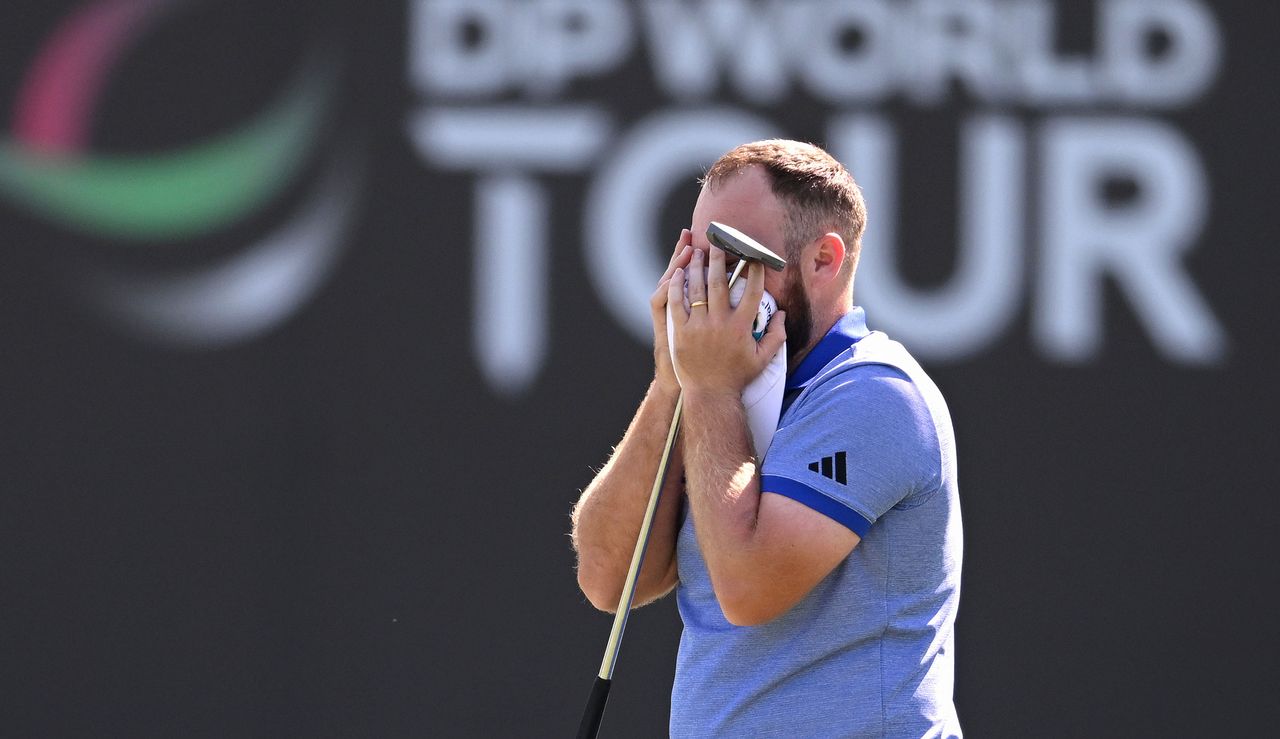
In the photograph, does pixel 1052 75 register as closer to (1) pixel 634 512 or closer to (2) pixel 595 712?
(1) pixel 634 512

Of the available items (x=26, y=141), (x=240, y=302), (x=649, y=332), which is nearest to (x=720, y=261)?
(x=649, y=332)

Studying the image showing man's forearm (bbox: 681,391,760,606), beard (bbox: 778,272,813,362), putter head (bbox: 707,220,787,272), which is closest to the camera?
man's forearm (bbox: 681,391,760,606)

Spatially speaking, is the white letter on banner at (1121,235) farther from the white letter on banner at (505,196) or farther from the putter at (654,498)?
the putter at (654,498)

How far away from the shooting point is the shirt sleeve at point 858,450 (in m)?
2.05

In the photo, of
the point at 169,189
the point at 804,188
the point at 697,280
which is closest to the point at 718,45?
the point at 169,189

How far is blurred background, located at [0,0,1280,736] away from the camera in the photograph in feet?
15.2

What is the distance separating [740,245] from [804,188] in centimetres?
18

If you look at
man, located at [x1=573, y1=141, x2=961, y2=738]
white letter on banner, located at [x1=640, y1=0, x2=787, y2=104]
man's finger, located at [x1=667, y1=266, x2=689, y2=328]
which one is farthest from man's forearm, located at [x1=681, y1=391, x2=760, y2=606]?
white letter on banner, located at [x1=640, y1=0, x2=787, y2=104]

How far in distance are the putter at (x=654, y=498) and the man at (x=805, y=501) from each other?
0.02 metres

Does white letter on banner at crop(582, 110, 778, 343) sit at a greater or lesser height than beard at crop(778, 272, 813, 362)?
greater

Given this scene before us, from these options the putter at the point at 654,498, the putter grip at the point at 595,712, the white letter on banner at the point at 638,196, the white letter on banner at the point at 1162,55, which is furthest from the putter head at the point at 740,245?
the white letter on banner at the point at 1162,55

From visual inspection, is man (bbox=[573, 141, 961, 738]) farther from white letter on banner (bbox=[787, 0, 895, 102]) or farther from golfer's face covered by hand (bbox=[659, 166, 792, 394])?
white letter on banner (bbox=[787, 0, 895, 102])

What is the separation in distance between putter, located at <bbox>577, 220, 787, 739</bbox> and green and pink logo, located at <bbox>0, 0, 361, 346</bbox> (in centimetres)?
261

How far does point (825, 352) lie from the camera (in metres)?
2.25
